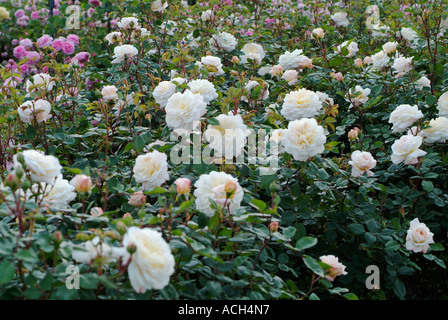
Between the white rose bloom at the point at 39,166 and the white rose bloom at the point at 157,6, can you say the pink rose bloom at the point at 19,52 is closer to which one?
the white rose bloom at the point at 157,6

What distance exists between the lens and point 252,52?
103 inches

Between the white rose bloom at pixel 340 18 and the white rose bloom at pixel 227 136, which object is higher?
the white rose bloom at pixel 340 18

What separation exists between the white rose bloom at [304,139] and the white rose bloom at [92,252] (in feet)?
2.14

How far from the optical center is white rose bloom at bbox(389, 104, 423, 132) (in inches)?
75.2

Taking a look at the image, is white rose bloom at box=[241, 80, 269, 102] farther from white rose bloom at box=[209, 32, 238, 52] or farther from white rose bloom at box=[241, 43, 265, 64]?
white rose bloom at box=[209, 32, 238, 52]

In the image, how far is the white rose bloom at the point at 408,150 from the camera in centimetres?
177

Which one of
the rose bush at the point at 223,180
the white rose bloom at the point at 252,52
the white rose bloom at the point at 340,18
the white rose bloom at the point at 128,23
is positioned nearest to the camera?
the rose bush at the point at 223,180

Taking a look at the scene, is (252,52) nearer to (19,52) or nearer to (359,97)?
(359,97)

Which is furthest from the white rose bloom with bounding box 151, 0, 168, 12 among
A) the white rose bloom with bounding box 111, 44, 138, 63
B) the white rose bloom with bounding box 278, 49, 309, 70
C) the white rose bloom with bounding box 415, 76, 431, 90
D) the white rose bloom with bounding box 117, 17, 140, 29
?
the white rose bloom with bounding box 415, 76, 431, 90

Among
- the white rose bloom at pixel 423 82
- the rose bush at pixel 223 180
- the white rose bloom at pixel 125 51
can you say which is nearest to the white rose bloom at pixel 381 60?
the rose bush at pixel 223 180

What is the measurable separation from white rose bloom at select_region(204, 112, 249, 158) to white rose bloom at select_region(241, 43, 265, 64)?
108 cm

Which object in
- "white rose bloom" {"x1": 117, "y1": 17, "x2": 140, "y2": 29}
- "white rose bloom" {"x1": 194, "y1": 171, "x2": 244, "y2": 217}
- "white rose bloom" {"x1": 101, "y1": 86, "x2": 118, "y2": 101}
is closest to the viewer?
"white rose bloom" {"x1": 194, "y1": 171, "x2": 244, "y2": 217}

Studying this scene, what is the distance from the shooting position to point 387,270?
1735mm

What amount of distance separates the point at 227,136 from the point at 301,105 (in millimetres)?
356
